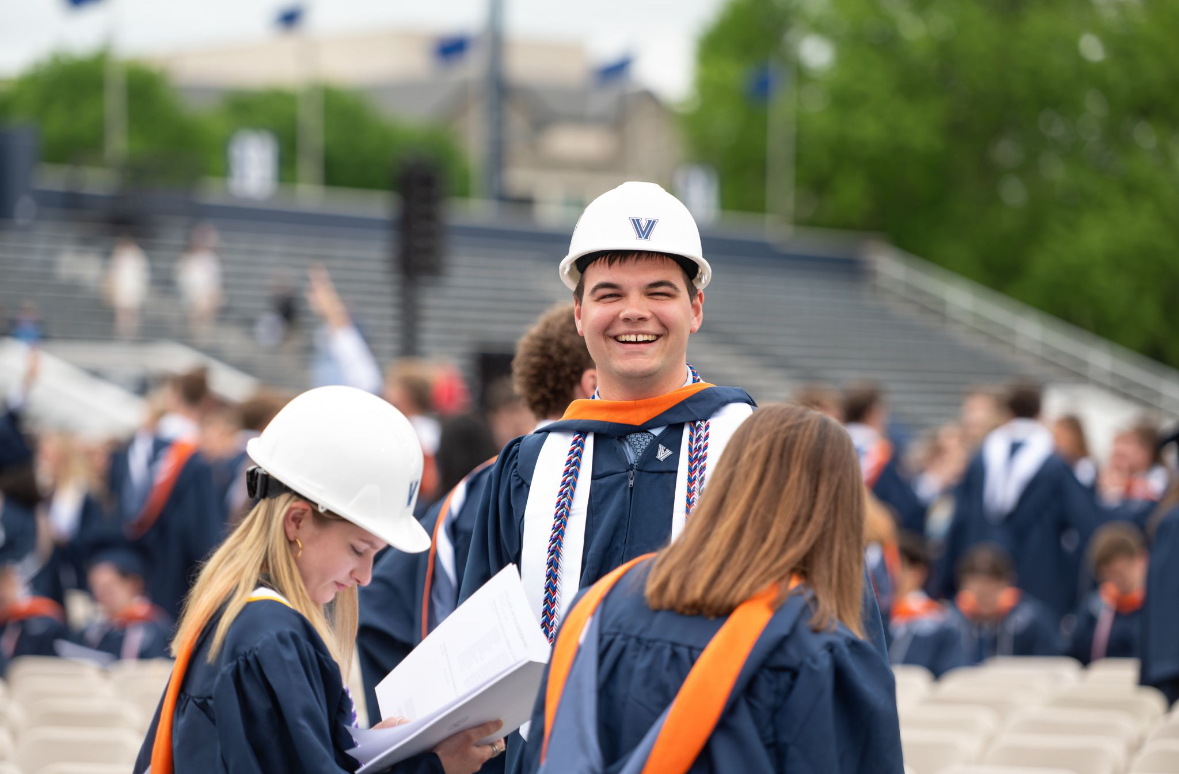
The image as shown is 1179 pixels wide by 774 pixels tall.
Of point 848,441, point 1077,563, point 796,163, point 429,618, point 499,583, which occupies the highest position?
point 796,163

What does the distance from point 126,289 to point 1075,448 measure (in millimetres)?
14167

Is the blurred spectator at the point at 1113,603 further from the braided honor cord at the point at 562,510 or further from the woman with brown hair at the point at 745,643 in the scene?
the woman with brown hair at the point at 745,643

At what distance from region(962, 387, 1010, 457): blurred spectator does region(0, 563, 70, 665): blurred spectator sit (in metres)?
6.17

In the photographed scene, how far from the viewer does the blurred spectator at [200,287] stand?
2125 centimetres

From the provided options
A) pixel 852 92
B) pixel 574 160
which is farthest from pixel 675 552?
pixel 574 160

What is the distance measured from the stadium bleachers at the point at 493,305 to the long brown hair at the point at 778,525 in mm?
18453

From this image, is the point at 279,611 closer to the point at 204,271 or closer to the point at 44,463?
the point at 44,463

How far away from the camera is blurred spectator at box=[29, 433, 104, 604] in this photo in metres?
10.1

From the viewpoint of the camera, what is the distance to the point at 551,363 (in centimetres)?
375

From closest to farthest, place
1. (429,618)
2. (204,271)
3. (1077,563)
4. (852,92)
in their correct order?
(429,618) → (1077,563) → (204,271) → (852,92)

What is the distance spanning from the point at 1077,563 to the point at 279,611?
8.67 m

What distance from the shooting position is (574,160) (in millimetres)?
72125

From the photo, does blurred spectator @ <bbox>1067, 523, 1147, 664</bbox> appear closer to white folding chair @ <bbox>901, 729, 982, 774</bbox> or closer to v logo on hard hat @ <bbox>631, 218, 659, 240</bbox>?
white folding chair @ <bbox>901, 729, 982, 774</bbox>

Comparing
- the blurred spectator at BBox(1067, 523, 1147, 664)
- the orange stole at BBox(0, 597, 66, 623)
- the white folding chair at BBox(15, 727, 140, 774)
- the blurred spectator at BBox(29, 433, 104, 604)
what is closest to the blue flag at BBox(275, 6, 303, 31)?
the blurred spectator at BBox(29, 433, 104, 604)
